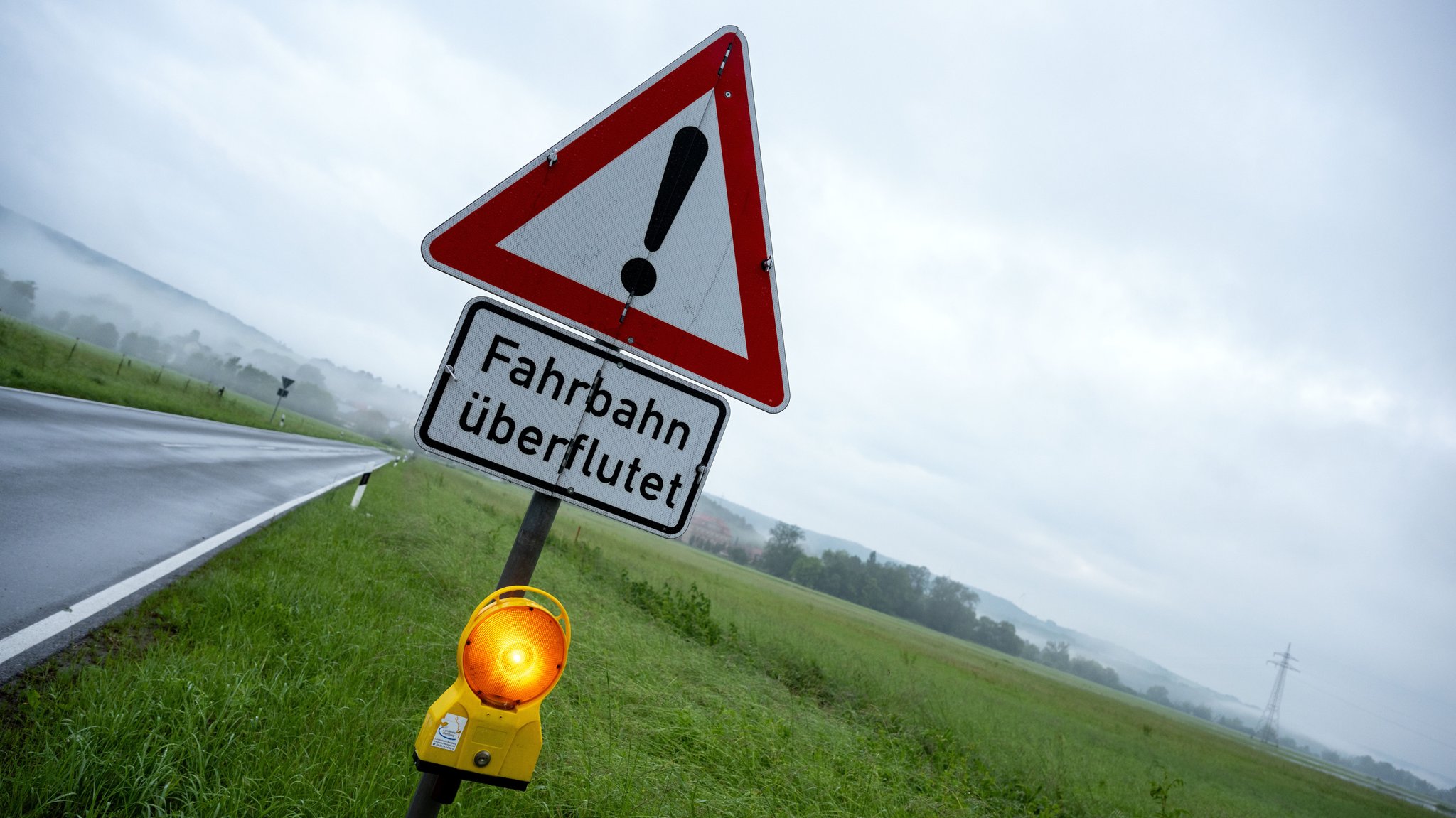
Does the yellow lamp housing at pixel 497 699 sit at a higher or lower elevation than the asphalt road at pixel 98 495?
higher

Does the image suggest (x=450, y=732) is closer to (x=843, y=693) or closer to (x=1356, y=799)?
(x=843, y=693)

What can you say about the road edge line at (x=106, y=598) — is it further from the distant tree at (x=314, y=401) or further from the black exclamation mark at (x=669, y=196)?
the distant tree at (x=314, y=401)

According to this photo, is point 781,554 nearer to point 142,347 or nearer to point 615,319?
point 615,319

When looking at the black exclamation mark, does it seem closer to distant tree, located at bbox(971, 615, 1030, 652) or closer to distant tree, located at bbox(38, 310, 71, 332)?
distant tree, located at bbox(971, 615, 1030, 652)

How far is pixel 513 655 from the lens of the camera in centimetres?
134

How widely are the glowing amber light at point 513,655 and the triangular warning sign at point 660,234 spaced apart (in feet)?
2.09

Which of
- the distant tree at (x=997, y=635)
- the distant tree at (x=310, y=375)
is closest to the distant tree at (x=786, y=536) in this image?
the distant tree at (x=997, y=635)

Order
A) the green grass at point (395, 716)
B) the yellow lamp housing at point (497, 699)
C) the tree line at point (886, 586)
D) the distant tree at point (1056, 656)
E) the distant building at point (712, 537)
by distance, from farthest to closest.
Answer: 1. the distant tree at point (1056, 656)
2. the distant building at point (712, 537)
3. the tree line at point (886, 586)
4. the green grass at point (395, 716)
5. the yellow lamp housing at point (497, 699)

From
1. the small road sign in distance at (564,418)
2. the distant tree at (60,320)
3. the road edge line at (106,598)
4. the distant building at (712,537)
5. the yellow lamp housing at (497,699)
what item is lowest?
the distant tree at (60,320)

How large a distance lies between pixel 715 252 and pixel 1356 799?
3555 cm

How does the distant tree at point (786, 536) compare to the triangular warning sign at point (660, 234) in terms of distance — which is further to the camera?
the distant tree at point (786, 536)

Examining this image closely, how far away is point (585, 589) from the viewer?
10008mm

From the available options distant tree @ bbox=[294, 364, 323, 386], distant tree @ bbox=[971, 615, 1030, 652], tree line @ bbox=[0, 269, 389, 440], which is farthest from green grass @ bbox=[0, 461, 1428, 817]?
distant tree @ bbox=[294, 364, 323, 386]

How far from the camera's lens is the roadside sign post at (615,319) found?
1.53 meters
